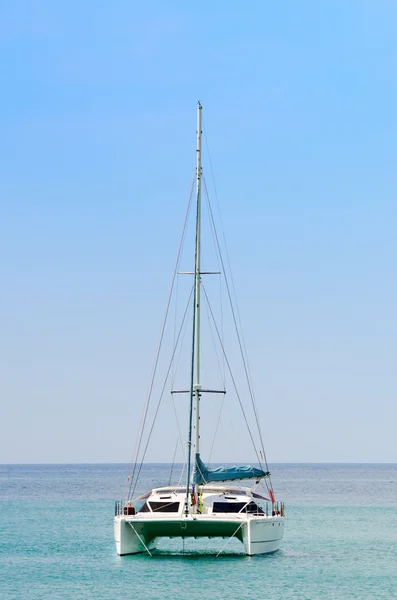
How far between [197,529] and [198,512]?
1.86 meters

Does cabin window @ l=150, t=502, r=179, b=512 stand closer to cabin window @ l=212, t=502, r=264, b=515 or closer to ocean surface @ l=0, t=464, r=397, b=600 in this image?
cabin window @ l=212, t=502, r=264, b=515

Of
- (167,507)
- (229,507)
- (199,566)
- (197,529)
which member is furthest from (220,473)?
(197,529)

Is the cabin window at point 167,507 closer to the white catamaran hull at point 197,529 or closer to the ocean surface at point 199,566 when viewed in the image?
the white catamaran hull at point 197,529

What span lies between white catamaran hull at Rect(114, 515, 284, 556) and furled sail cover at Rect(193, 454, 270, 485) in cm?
283

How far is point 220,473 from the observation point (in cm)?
4328

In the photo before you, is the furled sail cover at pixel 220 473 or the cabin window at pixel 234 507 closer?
the cabin window at pixel 234 507

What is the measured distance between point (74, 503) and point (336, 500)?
23.9 meters

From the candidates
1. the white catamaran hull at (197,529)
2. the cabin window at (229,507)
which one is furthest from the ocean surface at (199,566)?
the cabin window at (229,507)

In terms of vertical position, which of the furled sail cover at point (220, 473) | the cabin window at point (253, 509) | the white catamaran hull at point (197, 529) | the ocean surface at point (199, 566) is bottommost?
the ocean surface at point (199, 566)

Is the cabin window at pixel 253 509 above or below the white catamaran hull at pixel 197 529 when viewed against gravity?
above

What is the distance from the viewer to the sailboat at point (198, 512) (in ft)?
125

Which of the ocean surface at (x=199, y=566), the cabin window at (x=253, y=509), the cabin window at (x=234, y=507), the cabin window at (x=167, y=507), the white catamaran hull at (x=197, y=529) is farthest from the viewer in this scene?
the cabin window at (x=253, y=509)

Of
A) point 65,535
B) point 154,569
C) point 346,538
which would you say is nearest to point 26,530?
point 65,535

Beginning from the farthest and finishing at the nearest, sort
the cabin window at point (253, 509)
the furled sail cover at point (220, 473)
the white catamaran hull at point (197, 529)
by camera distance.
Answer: the furled sail cover at point (220, 473) → the cabin window at point (253, 509) → the white catamaran hull at point (197, 529)
